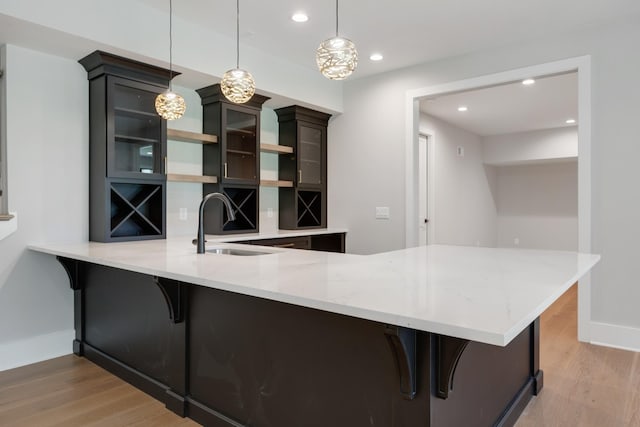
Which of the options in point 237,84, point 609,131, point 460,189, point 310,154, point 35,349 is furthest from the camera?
point 460,189

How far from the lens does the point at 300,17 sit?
3.35m

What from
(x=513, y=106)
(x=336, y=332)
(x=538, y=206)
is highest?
(x=513, y=106)

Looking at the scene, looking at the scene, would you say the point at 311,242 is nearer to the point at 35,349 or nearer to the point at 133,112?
the point at 133,112

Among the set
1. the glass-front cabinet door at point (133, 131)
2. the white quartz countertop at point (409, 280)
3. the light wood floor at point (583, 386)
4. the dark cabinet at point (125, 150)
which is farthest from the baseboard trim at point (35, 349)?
the light wood floor at point (583, 386)

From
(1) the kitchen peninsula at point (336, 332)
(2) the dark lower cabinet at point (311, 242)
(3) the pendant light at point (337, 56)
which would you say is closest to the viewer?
(1) the kitchen peninsula at point (336, 332)

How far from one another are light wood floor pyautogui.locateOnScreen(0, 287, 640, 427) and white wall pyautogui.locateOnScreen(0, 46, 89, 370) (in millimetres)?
266

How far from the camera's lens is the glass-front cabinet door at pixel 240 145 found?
4.10 m

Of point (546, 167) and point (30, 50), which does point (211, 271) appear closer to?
point (30, 50)

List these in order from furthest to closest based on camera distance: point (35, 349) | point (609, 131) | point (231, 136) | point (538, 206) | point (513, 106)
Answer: point (538, 206), point (513, 106), point (231, 136), point (609, 131), point (35, 349)

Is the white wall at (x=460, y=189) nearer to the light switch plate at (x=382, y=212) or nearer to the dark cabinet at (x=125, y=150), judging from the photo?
the light switch plate at (x=382, y=212)

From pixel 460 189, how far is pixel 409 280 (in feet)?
20.9

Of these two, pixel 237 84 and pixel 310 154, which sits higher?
pixel 237 84

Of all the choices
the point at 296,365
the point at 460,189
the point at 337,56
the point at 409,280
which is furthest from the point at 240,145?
the point at 460,189

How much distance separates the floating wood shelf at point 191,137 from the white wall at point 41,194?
2.20 feet
